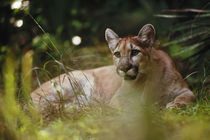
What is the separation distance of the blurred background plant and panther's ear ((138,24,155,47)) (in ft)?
1.69

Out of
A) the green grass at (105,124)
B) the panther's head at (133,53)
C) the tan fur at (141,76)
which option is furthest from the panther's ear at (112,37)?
the green grass at (105,124)

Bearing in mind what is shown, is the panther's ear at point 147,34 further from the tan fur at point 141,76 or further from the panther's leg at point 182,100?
the panther's leg at point 182,100

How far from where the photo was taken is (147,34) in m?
4.14

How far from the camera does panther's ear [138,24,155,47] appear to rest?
4.10 m

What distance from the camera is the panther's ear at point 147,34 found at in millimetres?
4102

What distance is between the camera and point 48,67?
4941mm

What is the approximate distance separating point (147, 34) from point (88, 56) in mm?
1080

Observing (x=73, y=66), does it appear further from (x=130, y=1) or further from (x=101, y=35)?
(x=130, y=1)

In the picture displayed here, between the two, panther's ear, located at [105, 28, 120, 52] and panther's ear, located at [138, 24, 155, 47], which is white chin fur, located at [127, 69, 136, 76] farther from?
panther's ear, located at [105, 28, 120, 52]

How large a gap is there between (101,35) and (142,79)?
202 inches

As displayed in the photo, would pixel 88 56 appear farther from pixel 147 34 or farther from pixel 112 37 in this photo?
pixel 147 34

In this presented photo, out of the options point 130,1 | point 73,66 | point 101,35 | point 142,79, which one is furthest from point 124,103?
point 130,1

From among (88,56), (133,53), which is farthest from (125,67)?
(88,56)

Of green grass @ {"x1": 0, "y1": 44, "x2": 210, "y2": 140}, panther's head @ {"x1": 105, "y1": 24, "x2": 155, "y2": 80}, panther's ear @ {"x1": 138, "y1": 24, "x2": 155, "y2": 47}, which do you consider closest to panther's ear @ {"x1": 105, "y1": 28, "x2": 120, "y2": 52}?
panther's head @ {"x1": 105, "y1": 24, "x2": 155, "y2": 80}
